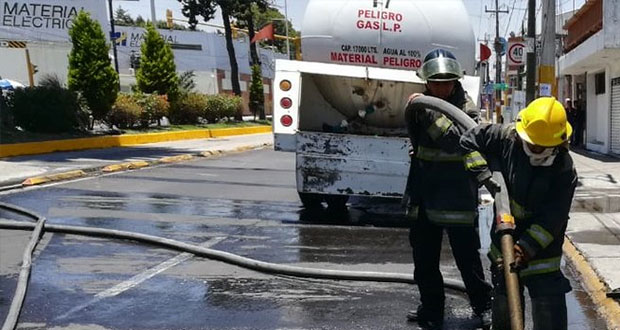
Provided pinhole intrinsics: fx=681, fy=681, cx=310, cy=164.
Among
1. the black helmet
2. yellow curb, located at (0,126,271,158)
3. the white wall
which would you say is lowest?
yellow curb, located at (0,126,271,158)

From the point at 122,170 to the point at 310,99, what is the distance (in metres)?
5.92

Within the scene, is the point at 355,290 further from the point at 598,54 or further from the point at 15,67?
the point at 15,67

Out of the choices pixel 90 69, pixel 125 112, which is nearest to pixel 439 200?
pixel 90 69

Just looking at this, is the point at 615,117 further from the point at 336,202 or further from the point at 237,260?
the point at 237,260

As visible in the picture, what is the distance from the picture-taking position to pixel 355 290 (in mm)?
5250

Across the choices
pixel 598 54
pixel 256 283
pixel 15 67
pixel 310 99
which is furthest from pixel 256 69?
pixel 256 283

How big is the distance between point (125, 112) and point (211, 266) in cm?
1678

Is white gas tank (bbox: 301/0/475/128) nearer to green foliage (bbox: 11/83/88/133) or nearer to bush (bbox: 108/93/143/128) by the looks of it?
green foliage (bbox: 11/83/88/133)

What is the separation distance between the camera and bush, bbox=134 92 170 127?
23.3 m

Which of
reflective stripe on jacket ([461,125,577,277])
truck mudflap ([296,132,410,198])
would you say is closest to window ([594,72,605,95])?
truck mudflap ([296,132,410,198])

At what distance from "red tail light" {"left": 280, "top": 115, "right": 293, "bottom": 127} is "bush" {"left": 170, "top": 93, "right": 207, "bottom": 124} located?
19683 mm

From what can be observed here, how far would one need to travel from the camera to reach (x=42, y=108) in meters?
17.5

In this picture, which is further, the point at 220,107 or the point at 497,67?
the point at 497,67

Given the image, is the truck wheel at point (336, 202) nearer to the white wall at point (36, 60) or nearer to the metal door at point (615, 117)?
the metal door at point (615, 117)
